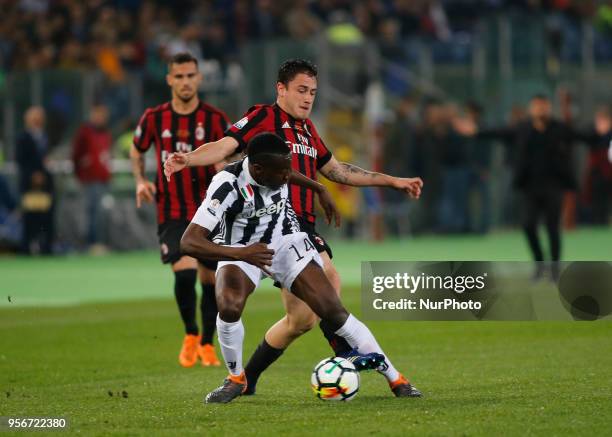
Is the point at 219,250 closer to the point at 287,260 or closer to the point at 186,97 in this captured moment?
the point at 287,260

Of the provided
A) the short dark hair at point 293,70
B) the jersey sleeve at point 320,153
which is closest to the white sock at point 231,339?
the jersey sleeve at point 320,153

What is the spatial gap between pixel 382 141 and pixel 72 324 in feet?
37.6

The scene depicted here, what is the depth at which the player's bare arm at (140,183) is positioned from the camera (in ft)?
34.1

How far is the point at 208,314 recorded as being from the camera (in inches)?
407

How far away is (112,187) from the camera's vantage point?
2216 centimetres

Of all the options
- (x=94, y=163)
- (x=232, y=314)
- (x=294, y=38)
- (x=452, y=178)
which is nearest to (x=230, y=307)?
(x=232, y=314)

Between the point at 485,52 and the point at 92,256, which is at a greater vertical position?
the point at 485,52

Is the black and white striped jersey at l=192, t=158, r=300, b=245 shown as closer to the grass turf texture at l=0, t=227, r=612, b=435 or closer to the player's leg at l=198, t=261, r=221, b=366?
the grass turf texture at l=0, t=227, r=612, b=435

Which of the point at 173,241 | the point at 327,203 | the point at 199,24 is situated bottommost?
the point at 173,241

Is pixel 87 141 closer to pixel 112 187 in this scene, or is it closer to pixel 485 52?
pixel 112 187

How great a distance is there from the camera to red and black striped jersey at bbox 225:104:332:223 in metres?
8.28

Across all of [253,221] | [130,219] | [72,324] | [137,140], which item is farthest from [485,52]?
[253,221]

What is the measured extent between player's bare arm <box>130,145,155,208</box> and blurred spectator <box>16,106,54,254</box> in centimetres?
1017

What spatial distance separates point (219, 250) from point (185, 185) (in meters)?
3.12
